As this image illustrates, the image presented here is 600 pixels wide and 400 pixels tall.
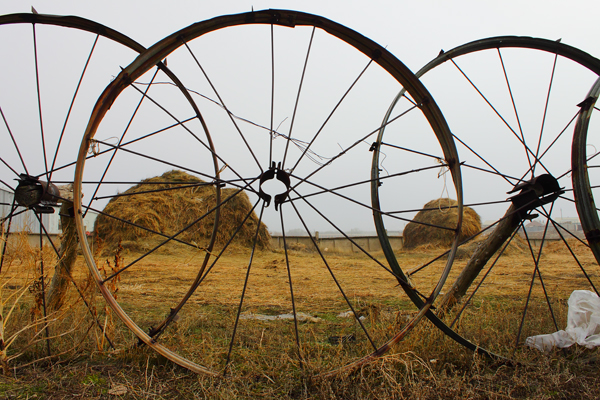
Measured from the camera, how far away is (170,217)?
42.6 ft

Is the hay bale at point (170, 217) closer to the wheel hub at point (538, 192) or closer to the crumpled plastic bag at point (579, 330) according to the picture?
the wheel hub at point (538, 192)

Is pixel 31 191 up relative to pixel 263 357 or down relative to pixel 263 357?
up

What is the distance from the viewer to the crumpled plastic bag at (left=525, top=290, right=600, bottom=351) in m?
3.55

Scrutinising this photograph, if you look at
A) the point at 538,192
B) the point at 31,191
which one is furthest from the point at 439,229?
the point at 31,191

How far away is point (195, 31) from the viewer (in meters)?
2.94

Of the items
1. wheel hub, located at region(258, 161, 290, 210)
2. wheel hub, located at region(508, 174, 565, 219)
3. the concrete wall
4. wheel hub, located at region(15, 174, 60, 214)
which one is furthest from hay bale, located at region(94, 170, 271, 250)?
wheel hub, located at region(508, 174, 565, 219)

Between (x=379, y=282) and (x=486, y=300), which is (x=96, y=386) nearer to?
(x=486, y=300)

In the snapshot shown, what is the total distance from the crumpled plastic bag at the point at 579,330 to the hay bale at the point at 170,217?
31.3 feet

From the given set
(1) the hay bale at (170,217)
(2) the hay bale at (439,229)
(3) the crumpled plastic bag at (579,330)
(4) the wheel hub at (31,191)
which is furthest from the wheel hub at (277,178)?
(2) the hay bale at (439,229)

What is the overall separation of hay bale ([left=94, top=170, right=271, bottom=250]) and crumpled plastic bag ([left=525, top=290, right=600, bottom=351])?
9535 mm

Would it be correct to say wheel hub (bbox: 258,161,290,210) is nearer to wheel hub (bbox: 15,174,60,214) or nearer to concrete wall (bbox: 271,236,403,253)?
wheel hub (bbox: 15,174,60,214)

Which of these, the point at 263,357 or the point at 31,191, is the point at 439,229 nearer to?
the point at 263,357

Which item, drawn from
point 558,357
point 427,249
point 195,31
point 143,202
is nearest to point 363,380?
point 558,357

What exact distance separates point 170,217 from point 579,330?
11969 millimetres
